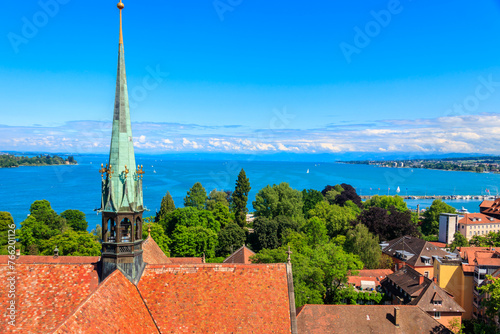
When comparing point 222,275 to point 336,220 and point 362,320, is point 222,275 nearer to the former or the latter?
point 362,320

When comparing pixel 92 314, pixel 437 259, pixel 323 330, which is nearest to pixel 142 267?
pixel 92 314

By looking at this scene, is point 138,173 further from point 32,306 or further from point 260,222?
point 260,222

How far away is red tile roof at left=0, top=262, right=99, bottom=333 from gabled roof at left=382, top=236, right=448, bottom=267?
5331 centimetres

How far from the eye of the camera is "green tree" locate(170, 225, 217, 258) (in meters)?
55.2

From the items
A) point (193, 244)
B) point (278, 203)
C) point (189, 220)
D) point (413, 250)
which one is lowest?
point (413, 250)

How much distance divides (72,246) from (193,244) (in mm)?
17066

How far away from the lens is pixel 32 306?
48.9 feet

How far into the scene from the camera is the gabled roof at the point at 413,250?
2259 inches

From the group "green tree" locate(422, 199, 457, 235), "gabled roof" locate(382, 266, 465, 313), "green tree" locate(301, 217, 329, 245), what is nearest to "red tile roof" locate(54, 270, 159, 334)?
"gabled roof" locate(382, 266, 465, 313)

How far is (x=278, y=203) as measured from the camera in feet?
261

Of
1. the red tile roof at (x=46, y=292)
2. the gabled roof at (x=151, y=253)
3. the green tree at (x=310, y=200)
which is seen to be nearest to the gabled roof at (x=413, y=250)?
the green tree at (x=310, y=200)

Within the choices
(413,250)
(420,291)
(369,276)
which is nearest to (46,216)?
(369,276)

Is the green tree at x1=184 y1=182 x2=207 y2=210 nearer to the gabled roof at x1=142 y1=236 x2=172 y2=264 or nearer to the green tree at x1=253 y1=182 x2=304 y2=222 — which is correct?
the green tree at x1=253 y1=182 x2=304 y2=222

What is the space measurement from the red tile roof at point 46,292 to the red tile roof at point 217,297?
2.68 metres
